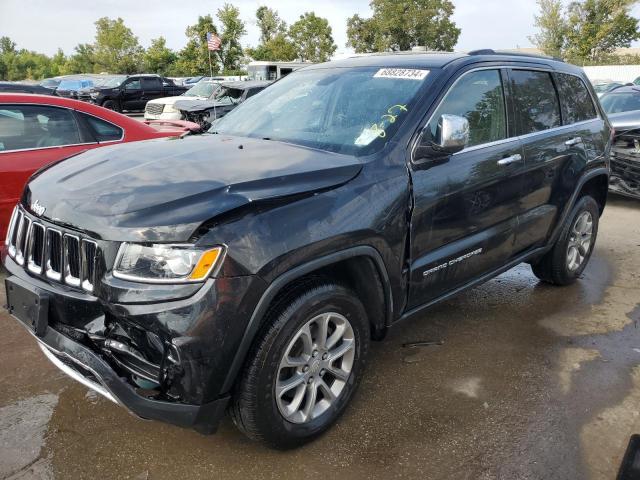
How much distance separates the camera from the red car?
469cm

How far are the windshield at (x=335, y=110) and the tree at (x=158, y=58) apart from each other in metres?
54.7

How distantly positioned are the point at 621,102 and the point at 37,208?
947 centimetres

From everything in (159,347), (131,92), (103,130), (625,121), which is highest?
(131,92)

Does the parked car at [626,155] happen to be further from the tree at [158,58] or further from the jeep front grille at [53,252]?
the tree at [158,58]

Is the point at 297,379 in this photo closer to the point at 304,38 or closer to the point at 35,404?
the point at 35,404

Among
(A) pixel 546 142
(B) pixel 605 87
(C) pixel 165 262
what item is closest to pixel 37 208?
(C) pixel 165 262

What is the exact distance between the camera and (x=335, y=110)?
328 cm

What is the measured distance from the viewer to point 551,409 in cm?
304

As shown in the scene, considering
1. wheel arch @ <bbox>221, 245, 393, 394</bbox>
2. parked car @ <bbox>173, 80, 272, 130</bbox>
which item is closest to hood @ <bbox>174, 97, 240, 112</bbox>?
parked car @ <bbox>173, 80, 272, 130</bbox>

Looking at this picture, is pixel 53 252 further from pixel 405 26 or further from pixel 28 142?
pixel 405 26

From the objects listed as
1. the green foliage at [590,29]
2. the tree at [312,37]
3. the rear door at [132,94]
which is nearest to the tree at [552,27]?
the green foliage at [590,29]

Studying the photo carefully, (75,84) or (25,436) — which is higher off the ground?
(75,84)

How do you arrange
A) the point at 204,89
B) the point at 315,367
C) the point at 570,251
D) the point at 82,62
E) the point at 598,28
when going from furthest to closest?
1. the point at 82,62
2. the point at 598,28
3. the point at 204,89
4. the point at 570,251
5. the point at 315,367

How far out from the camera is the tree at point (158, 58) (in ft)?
176
